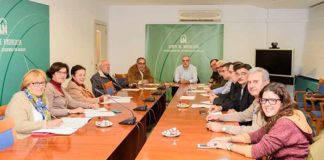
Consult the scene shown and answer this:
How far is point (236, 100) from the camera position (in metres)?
3.78

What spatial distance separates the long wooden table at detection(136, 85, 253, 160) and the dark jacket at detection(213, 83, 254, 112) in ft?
1.59

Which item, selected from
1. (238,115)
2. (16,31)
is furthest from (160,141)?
(16,31)

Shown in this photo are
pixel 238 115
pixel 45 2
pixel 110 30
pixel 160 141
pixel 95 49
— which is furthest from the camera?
pixel 110 30

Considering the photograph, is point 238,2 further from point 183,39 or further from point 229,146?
point 229,146

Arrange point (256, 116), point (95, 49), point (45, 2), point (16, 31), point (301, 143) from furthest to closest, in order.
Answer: point (95, 49), point (45, 2), point (16, 31), point (256, 116), point (301, 143)

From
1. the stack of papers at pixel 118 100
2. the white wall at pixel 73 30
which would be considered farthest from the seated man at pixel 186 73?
the stack of papers at pixel 118 100

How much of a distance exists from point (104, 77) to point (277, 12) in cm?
478

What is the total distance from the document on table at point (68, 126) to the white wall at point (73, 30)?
2781mm

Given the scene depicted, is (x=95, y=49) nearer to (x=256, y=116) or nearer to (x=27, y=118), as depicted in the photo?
(x=27, y=118)

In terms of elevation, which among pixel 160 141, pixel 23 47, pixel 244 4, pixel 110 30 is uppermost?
pixel 244 4

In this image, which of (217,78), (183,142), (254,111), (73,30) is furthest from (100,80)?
(183,142)

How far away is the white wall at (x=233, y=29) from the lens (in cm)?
816

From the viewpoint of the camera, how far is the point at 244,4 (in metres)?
8.12

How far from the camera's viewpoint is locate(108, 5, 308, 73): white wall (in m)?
8.16
